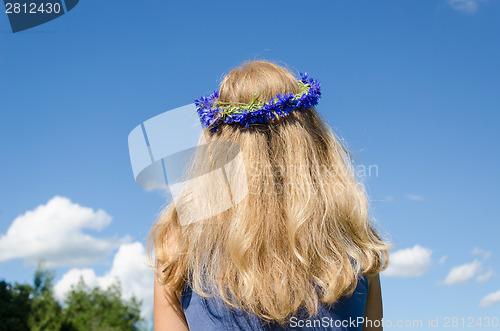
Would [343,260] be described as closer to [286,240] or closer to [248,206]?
[286,240]

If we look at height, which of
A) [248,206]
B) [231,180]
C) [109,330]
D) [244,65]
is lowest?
[248,206]

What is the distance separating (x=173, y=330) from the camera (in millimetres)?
2275

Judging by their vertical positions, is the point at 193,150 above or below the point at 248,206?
above

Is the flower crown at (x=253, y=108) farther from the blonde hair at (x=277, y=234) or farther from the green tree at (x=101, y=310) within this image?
the green tree at (x=101, y=310)

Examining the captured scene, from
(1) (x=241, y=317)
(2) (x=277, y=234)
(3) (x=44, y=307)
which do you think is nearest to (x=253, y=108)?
(2) (x=277, y=234)

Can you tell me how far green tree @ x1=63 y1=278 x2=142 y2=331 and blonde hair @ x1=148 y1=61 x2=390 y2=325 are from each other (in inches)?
1295

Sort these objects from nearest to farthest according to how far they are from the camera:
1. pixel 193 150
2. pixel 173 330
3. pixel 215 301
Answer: pixel 215 301 → pixel 173 330 → pixel 193 150

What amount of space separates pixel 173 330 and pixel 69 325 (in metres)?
31.9

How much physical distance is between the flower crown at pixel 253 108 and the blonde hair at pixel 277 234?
0.04 meters

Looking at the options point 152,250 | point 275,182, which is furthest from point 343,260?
point 152,250

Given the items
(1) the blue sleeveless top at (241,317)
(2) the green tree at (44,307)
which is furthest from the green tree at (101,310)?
(1) the blue sleeveless top at (241,317)

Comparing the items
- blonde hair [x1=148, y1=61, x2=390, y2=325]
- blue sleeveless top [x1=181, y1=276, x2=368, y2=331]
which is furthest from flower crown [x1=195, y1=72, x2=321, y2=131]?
blue sleeveless top [x1=181, y1=276, x2=368, y2=331]

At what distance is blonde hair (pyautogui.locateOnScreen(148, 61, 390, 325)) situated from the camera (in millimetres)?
2082

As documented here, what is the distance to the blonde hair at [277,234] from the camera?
2.08 meters
